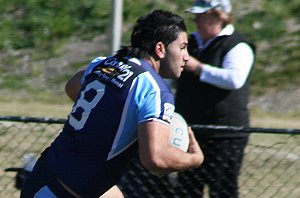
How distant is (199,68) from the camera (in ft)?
19.6

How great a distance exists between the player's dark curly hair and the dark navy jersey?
6cm

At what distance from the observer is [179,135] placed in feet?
14.6

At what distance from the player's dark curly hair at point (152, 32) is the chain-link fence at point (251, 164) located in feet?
6.94

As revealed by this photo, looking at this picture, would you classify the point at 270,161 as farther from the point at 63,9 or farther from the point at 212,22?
the point at 63,9

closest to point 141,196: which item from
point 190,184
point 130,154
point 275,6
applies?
point 190,184

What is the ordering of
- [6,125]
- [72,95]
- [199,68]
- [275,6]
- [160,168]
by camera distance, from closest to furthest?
[160,168]
[72,95]
[199,68]
[6,125]
[275,6]

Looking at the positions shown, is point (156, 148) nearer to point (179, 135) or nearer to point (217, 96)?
point (179, 135)

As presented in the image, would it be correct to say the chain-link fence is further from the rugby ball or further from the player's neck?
the player's neck

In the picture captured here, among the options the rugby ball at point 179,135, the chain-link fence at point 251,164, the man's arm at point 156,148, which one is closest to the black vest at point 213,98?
the chain-link fence at point 251,164

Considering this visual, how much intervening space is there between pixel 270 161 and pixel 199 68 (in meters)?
1.82

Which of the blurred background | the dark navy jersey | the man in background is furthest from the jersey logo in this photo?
the blurred background

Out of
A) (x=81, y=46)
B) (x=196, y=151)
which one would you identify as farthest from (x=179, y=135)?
(x=81, y=46)

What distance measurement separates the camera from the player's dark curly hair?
4.23 metres

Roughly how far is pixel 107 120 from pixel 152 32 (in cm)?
45
